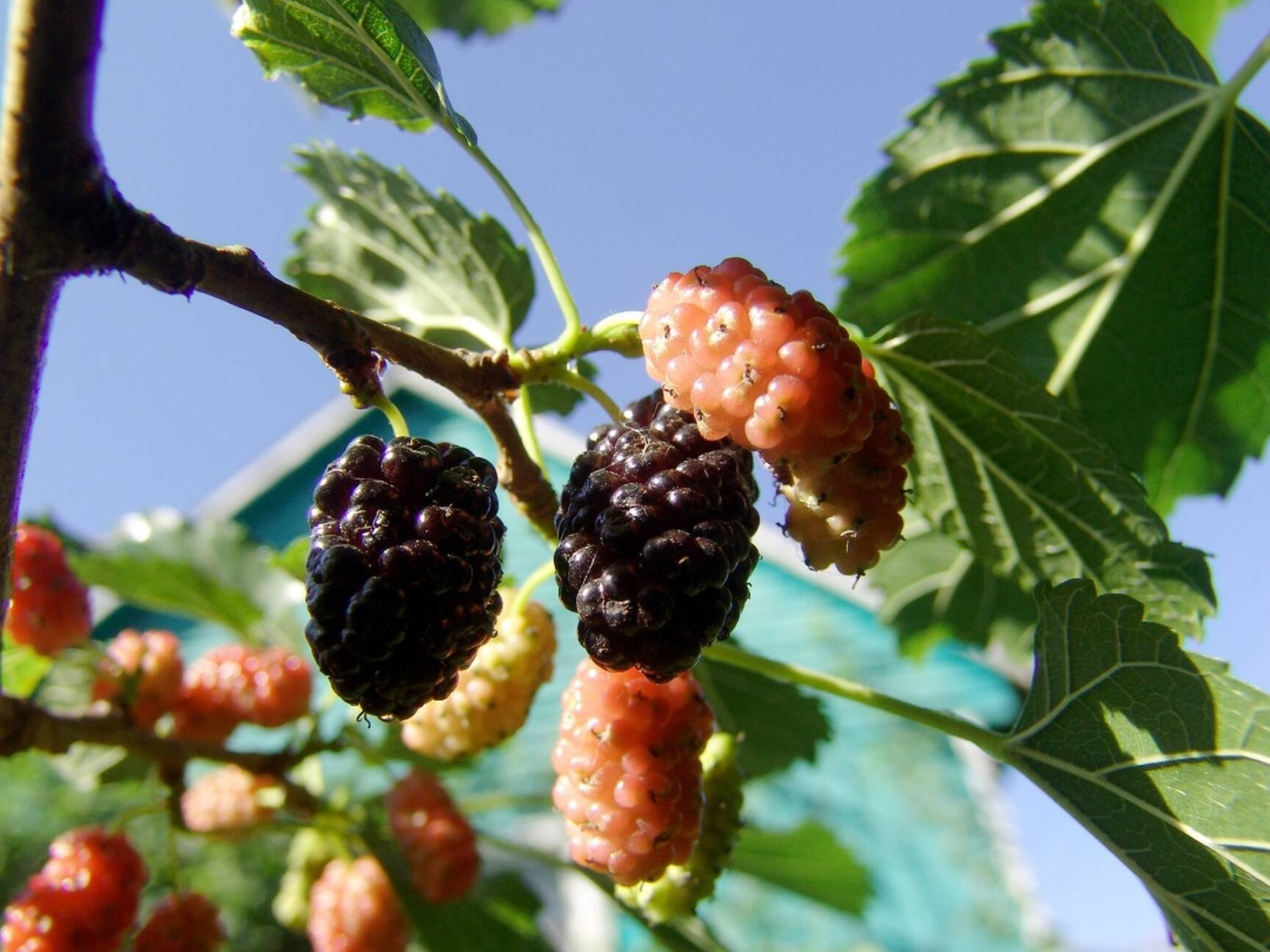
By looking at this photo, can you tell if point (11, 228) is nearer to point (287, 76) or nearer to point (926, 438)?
point (287, 76)

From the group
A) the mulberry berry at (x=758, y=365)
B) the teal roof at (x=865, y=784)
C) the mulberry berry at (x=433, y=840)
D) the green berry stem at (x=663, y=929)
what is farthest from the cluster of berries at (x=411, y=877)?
the teal roof at (x=865, y=784)

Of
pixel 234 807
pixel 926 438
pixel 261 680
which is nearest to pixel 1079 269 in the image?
pixel 926 438

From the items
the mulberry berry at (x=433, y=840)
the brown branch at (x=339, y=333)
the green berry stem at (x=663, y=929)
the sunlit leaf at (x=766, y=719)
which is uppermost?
the brown branch at (x=339, y=333)

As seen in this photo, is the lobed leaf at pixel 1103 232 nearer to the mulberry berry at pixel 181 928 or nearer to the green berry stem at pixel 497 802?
the green berry stem at pixel 497 802

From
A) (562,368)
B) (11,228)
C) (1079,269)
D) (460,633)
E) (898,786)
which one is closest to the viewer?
(11,228)

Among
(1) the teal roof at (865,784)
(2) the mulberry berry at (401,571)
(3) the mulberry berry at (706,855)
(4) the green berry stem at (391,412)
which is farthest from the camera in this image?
(1) the teal roof at (865,784)

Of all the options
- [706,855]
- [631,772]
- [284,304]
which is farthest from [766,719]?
[284,304]

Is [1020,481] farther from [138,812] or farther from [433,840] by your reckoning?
[138,812]
